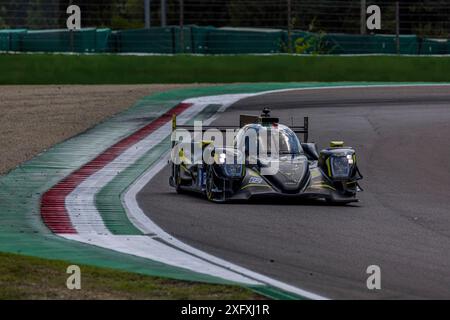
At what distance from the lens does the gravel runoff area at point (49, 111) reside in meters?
22.9

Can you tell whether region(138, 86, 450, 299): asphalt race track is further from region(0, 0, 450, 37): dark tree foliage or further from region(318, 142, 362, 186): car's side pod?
region(0, 0, 450, 37): dark tree foliage

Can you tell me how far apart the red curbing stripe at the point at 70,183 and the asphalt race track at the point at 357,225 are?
1122 millimetres

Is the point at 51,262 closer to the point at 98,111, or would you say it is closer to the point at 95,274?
the point at 95,274

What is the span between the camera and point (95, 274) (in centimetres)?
1086

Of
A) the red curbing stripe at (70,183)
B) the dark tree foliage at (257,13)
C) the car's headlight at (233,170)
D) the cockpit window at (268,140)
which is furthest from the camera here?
the dark tree foliage at (257,13)

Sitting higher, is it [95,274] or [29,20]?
[29,20]

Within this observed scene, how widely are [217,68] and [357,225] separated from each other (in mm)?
20034

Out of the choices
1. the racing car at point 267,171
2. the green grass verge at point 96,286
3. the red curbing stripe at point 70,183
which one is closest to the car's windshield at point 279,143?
the racing car at point 267,171

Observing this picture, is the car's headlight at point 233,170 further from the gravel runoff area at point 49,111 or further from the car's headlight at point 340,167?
the gravel runoff area at point 49,111

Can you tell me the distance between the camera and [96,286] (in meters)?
10.3

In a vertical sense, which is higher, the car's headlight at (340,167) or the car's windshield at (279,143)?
the car's windshield at (279,143)

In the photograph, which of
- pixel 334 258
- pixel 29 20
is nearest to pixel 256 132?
pixel 334 258

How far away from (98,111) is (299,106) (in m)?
4.88

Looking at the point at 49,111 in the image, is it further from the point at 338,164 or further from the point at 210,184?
the point at 338,164
